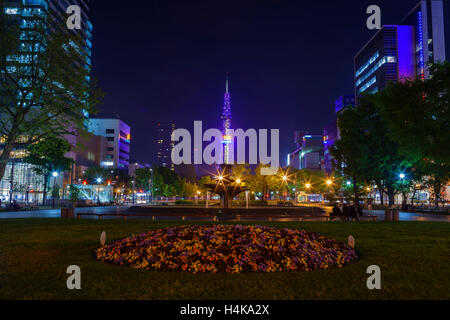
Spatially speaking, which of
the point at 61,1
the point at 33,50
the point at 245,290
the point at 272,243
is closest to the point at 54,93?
the point at 33,50

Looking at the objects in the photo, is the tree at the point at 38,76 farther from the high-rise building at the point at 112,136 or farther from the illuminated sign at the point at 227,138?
the illuminated sign at the point at 227,138

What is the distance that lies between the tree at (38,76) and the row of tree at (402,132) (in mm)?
24745

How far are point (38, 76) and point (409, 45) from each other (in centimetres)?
12115

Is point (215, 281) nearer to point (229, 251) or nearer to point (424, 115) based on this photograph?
point (229, 251)

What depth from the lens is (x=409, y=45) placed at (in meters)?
110

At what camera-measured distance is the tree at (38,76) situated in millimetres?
20031

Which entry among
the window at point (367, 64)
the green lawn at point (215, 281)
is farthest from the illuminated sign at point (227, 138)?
the green lawn at point (215, 281)

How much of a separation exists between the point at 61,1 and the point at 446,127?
362 ft

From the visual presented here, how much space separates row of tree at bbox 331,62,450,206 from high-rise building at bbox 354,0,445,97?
67871 millimetres

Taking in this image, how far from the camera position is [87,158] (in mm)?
114062

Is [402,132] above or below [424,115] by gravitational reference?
below

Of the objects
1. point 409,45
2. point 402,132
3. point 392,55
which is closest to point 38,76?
point 402,132

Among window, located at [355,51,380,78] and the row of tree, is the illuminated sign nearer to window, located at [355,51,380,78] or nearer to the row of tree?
window, located at [355,51,380,78]
